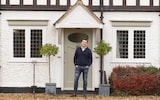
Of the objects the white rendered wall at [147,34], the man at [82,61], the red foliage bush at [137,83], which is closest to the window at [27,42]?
the man at [82,61]

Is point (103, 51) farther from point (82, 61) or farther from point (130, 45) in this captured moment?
point (130, 45)

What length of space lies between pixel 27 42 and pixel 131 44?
13.8ft

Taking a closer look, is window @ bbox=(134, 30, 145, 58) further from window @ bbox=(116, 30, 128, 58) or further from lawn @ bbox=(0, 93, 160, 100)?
lawn @ bbox=(0, 93, 160, 100)

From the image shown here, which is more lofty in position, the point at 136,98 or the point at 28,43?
the point at 28,43

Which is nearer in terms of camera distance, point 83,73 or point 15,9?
point 83,73

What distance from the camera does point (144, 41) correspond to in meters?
21.9

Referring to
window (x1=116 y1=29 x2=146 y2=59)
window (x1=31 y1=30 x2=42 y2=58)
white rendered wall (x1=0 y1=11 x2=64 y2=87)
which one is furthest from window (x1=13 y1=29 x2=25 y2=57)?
window (x1=116 y1=29 x2=146 y2=59)

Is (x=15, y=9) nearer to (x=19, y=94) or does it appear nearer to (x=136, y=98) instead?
(x=19, y=94)

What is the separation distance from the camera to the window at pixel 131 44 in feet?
72.0

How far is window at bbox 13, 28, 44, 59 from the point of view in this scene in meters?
21.8

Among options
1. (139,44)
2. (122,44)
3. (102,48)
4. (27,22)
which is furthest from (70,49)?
(139,44)

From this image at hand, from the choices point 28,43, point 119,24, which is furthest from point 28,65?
point 119,24

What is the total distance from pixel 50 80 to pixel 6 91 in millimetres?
1808

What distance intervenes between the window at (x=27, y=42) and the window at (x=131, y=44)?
3.16m
